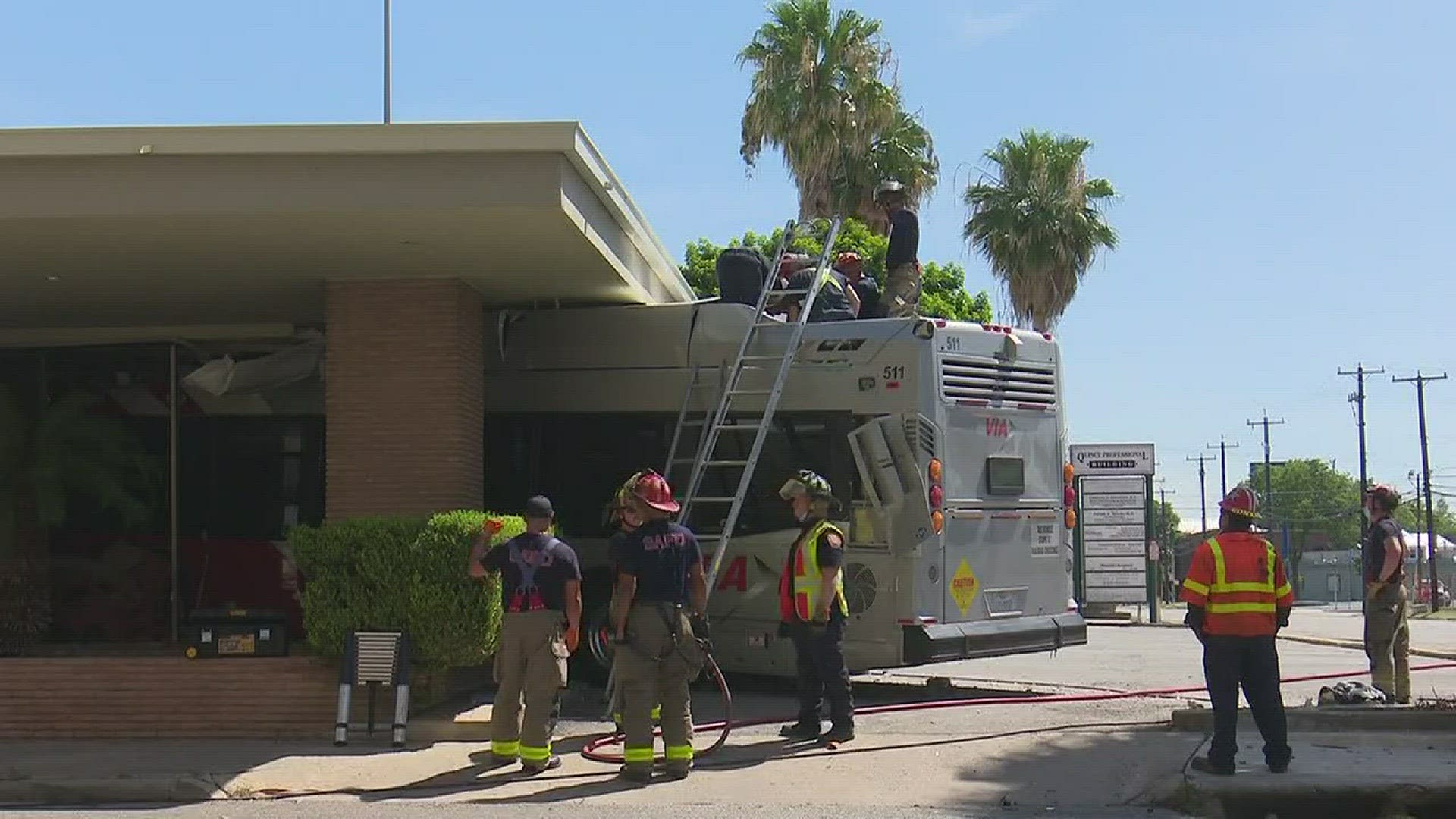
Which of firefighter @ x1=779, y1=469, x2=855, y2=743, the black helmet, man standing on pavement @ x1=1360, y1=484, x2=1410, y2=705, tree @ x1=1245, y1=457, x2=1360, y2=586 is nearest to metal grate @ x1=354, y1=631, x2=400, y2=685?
firefighter @ x1=779, y1=469, x2=855, y2=743

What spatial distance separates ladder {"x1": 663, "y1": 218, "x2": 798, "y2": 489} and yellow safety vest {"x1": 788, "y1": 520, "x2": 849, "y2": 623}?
287 centimetres

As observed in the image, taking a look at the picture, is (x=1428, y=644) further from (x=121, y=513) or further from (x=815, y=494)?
(x=121, y=513)

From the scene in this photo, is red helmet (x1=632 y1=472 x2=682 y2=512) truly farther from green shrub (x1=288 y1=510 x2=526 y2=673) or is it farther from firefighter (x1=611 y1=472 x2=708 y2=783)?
green shrub (x1=288 y1=510 x2=526 y2=673)

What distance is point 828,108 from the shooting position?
1243 inches

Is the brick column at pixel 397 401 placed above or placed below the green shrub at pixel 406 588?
above

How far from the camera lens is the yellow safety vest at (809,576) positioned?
Answer: 1015cm

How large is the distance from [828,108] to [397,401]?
67.4 ft

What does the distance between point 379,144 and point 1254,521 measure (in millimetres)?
5640

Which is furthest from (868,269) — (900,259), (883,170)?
(900,259)

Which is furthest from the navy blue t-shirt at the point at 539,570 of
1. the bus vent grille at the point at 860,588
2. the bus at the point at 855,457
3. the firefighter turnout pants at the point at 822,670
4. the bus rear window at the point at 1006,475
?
the bus rear window at the point at 1006,475

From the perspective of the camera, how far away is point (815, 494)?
10234mm

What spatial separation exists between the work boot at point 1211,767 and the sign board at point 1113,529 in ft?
59.7

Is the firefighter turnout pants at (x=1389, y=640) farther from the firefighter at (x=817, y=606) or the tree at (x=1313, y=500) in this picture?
the tree at (x=1313, y=500)

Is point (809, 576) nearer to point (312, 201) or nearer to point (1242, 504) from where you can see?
point (1242, 504)
